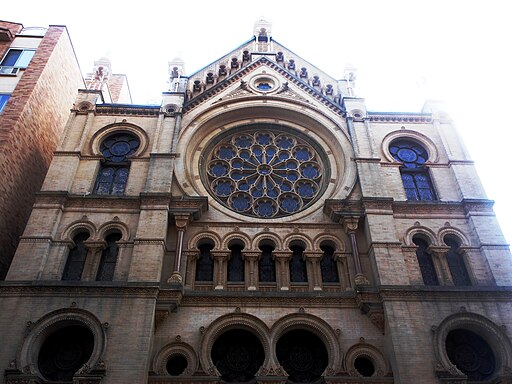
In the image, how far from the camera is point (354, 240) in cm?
1708

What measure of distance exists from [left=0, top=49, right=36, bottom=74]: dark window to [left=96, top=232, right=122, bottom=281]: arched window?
1073 cm

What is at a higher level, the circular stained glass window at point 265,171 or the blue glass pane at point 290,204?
the circular stained glass window at point 265,171

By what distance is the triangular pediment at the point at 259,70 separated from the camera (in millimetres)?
22156

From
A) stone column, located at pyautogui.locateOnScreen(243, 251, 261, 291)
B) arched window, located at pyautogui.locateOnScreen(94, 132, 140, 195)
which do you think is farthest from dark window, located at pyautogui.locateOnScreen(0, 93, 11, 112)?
stone column, located at pyautogui.locateOnScreen(243, 251, 261, 291)

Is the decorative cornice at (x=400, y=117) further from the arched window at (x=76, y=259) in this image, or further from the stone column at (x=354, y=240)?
the arched window at (x=76, y=259)

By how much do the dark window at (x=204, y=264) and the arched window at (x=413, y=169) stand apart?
850cm

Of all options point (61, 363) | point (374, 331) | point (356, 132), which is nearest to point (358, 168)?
point (356, 132)

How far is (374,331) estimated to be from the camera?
49.6 feet

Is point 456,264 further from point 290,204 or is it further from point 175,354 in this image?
point 175,354

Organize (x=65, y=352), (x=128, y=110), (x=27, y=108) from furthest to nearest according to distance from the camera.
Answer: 1. (x=128, y=110)
2. (x=27, y=108)
3. (x=65, y=352)

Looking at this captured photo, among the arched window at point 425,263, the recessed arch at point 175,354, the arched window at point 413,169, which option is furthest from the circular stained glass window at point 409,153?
the recessed arch at point 175,354

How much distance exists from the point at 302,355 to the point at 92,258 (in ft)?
26.3

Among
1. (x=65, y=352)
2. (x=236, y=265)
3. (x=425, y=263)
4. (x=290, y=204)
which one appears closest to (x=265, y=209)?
(x=290, y=204)

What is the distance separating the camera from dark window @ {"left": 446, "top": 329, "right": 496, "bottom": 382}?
47.3 ft
